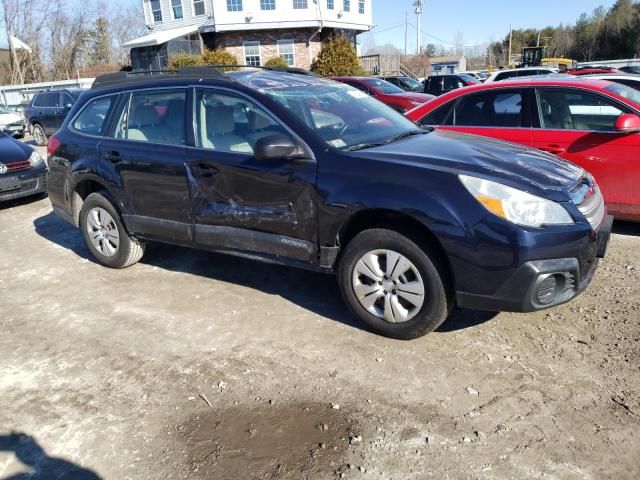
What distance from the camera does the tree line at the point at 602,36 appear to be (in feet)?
142

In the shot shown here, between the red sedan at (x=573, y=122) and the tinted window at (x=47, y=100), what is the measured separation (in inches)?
538

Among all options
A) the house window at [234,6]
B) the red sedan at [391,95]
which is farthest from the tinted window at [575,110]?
the house window at [234,6]

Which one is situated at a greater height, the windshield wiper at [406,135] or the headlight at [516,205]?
the windshield wiper at [406,135]

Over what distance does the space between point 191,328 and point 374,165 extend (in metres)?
1.82

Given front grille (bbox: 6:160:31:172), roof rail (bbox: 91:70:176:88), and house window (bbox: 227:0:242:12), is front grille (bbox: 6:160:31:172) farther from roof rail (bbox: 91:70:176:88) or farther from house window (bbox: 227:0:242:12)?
house window (bbox: 227:0:242:12)

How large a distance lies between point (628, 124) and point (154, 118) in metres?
4.24

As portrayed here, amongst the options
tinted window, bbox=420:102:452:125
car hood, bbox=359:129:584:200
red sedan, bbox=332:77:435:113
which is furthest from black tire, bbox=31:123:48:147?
car hood, bbox=359:129:584:200

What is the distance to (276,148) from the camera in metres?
3.65

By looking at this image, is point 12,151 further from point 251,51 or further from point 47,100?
point 251,51

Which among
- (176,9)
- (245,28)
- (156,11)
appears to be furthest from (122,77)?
(156,11)

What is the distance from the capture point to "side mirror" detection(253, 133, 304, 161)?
3658 millimetres

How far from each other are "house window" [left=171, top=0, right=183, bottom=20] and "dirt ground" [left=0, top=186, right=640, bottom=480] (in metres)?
31.3

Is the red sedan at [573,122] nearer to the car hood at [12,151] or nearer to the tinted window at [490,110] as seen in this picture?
the tinted window at [490,110]

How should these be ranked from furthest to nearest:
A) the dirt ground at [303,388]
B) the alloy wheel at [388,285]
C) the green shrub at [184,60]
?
1. the green shrub at [184,60]
2. the alloy wheel at [388,285]
3. the dirt ground at [303,388]
